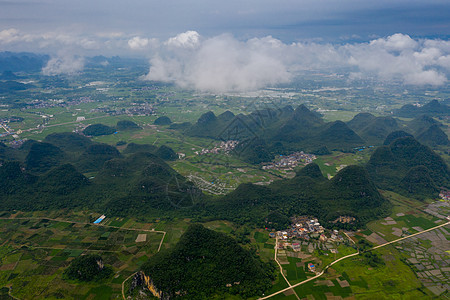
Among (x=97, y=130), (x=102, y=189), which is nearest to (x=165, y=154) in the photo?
(x=102, y=189)

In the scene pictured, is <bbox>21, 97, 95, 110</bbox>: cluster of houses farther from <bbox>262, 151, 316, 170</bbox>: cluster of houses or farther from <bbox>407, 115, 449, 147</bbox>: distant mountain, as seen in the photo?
<bbox>407, 115, 449, 147</bbox>: distant mountain

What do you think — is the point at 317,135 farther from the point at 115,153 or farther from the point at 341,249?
the point at 115,153

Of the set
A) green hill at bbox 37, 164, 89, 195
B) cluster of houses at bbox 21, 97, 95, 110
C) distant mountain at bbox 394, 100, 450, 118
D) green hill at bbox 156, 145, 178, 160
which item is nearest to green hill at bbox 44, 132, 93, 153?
green hill at bbox 156, 145, 178, 160

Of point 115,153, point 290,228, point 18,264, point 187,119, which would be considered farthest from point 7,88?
point 290,228

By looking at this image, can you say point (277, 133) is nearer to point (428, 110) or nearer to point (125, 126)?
point (125, 126)

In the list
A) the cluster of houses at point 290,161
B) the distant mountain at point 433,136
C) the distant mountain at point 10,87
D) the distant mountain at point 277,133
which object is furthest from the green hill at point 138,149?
the distant mountain at point 10,87

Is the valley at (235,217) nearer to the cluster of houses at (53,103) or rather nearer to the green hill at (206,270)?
the green hill at (206,270)
